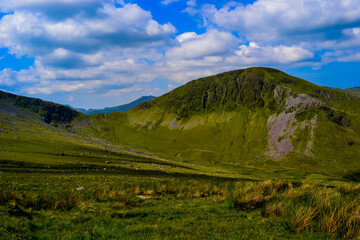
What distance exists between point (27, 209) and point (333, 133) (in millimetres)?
218938

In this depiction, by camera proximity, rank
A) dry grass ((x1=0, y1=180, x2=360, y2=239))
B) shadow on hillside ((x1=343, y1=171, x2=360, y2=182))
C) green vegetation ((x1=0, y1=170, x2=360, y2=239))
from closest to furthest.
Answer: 1. green vegetation ((x1=0, y1=170, x2=360, y2=239))
2. dry grass ((x1=0, y1=180, x2=360, y2=239))
3. shadow on hillside ((x1=343, y1=171, x2=360, y2=182))

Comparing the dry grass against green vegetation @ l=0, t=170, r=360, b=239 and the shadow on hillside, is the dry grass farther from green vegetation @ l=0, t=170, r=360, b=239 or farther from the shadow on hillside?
the shadow on hillside

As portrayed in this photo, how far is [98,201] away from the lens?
54.2 feet

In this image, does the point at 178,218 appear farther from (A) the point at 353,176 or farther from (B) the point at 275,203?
(A) the point at 353,176

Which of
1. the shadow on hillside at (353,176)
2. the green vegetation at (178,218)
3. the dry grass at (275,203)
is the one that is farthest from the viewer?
the shadow on hillside at (353,176)

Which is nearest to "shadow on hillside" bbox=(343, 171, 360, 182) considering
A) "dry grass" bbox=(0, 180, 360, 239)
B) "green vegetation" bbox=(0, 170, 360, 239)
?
"dry grass" bbox=(0, 180, 360, 239)

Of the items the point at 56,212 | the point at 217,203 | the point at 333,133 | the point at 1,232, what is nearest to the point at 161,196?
the point at 217,203

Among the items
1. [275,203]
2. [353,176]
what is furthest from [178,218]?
[353,176]

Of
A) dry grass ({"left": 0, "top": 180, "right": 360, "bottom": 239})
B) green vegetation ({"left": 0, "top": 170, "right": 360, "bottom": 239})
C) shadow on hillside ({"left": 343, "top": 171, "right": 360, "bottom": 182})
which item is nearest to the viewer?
green vegetation ({"left": 0, "top": 170, "right": 360, "bottom": 239})

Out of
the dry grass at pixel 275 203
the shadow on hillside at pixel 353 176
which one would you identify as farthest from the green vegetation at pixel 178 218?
the shadow on hillside at pixel 353 176

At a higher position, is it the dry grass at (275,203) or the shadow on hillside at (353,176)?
the dry grass at (275,203)

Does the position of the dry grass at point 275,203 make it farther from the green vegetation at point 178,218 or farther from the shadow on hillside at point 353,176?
the shadow on hillside at point 353,176

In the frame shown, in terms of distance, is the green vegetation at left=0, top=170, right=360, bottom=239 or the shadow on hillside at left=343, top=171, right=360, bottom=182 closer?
the green vegetation at left=0, top=170, right=360, bottom=239

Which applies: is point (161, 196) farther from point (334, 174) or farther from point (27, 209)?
point (334, 174)
